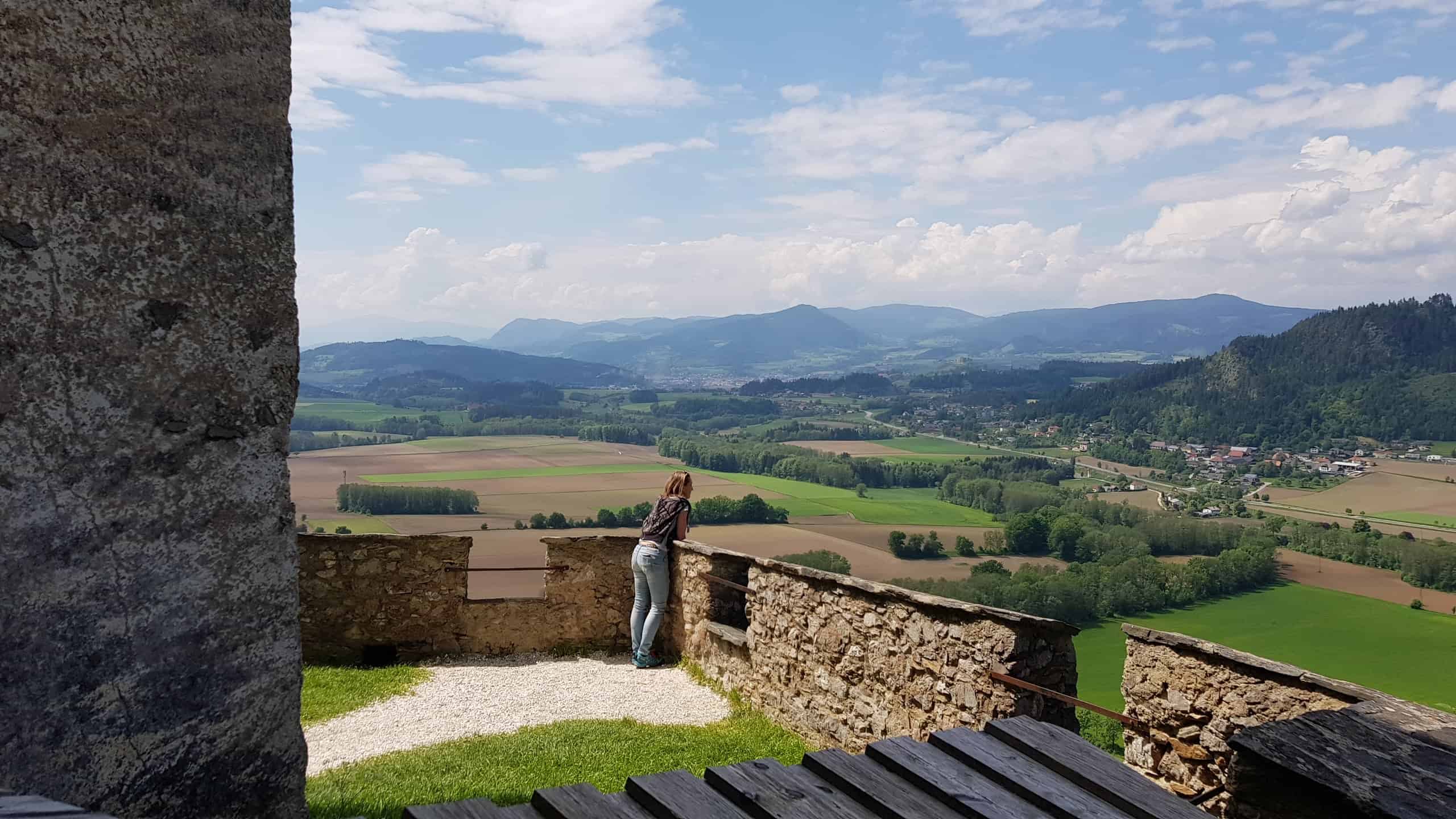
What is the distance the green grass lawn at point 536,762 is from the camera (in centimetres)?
542

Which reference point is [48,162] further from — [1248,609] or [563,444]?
[563,444]

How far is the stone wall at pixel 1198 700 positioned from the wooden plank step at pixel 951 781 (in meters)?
3.00

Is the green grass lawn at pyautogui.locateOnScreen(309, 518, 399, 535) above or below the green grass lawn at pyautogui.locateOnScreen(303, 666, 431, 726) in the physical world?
below

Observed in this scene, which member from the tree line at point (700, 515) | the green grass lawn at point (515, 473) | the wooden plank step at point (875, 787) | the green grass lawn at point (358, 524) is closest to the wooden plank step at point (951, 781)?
the wooden plank step at point (875, 787)

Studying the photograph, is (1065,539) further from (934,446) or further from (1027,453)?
(934,446)

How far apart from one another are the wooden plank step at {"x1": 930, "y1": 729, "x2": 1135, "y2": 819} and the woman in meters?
6.74

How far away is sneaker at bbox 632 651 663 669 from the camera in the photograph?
9.09 meters

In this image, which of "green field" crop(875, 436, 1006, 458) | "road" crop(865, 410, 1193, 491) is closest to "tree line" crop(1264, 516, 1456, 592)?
"road" crop(865, 410, 1193, 491)

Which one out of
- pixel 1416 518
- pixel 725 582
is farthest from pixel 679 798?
pixel 1416 518

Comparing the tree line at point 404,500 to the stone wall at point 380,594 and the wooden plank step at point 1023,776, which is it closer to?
the stone wall at point 380,594

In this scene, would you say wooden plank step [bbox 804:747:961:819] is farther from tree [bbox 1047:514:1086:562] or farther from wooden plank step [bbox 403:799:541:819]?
tree [bbox 1047:514:1086:562]

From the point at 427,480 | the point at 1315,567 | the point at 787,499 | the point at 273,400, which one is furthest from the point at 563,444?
the point at 273,400

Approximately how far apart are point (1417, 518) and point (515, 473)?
4013cm

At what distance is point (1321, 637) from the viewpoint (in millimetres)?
19641
